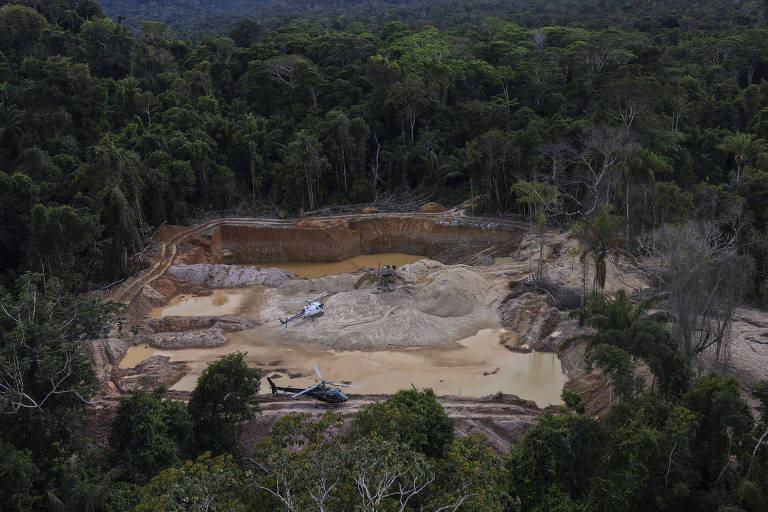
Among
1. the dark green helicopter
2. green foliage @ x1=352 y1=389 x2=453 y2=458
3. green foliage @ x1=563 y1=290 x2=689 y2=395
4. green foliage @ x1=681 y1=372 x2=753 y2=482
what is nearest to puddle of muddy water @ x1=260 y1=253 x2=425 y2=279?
the dark green helicopter

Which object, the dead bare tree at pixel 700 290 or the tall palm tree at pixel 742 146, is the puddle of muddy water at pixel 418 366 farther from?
the tall palm tree at pixel 742 146

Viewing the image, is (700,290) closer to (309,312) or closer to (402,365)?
(402,365)

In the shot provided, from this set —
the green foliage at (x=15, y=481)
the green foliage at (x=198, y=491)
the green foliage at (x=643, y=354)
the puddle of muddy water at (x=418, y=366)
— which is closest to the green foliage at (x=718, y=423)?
the green foliage at (x=643, y=354)

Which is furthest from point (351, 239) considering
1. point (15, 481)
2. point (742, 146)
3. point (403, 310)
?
point (15, 481)

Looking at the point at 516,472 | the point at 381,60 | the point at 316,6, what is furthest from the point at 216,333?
the point at 316,6

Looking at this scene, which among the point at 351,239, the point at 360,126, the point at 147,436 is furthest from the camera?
the point at 360,126

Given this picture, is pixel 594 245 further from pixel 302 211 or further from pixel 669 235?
pixel 302 211

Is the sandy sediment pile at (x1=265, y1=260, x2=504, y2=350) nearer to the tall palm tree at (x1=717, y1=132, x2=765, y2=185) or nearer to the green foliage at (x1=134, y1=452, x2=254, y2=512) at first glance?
the green foliage at (x1=134, y1=452, x2=254, y2=512)
